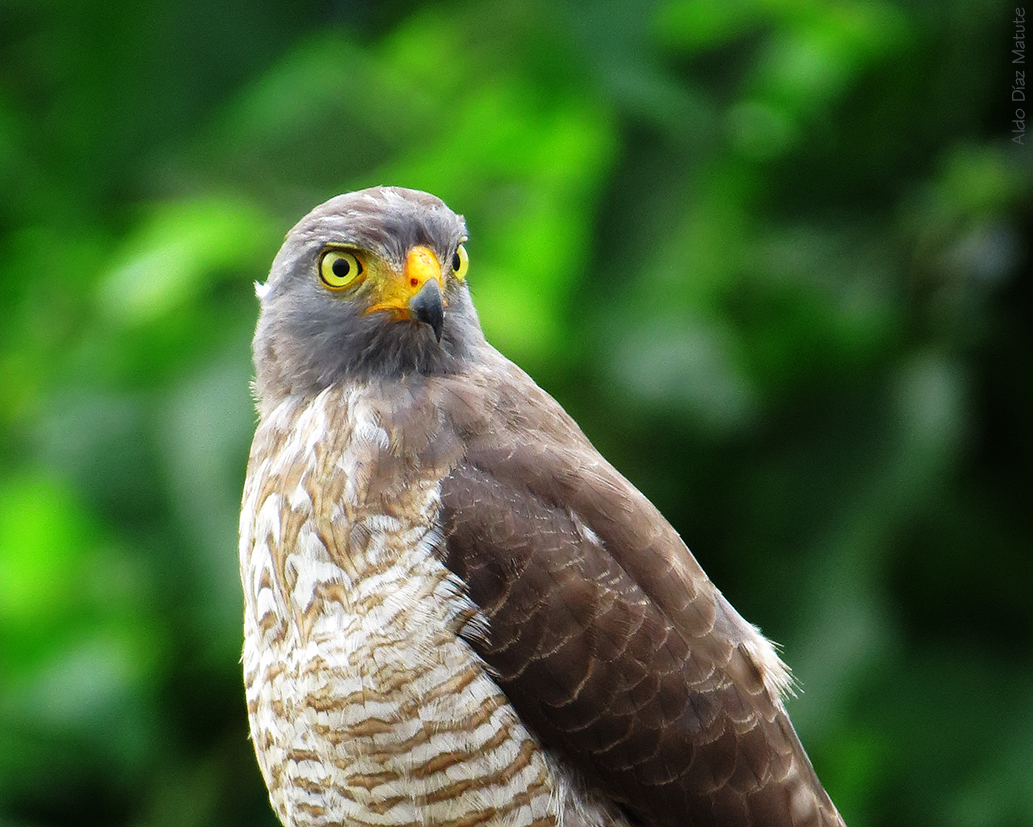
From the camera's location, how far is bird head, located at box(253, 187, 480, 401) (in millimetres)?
2826

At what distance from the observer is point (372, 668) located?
2.44 metres

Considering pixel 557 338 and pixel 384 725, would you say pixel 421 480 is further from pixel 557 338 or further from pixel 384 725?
pixel 557 338

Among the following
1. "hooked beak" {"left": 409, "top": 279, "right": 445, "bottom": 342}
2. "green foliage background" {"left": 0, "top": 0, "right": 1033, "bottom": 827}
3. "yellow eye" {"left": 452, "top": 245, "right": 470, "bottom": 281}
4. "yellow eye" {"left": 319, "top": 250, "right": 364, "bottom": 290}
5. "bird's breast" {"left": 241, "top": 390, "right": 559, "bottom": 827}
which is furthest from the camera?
"green foliage background" {"left": 0, "top": 0, "right": 1033, "bottom": 827}

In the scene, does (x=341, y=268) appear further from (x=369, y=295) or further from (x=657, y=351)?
(x=657, y=351)

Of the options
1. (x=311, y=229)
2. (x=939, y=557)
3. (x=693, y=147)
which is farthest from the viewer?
(x=939, y=557)

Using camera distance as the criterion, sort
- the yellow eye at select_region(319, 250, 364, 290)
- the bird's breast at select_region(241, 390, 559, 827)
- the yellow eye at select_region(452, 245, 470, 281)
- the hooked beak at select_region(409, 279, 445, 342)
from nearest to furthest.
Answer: the bird's breast at select_region(241, 390, 559, 827)
the hooked beak at select_region(409, 279, 445, 342)
the yellow eye at select_region(319, 250, 364, 290)
the yellow eye at select_region(452, 245, 470, 281)

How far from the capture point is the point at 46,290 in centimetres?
482

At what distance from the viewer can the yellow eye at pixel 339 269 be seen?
2.89 meters

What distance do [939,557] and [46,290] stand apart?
334 cm

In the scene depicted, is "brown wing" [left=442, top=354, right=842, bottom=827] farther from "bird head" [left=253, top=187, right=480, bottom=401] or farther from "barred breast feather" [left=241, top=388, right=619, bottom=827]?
"bird head" [left=253, top=187, right=480, bottom=401]

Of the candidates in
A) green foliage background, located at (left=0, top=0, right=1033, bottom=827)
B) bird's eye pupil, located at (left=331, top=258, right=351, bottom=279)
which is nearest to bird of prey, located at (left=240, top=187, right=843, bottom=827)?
bird's eye pupil, located at (left=331, top=258, right=351, bottom=279)

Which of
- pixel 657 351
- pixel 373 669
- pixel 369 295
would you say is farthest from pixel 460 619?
pixel 657 351

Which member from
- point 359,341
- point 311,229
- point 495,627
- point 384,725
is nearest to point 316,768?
point 384,725

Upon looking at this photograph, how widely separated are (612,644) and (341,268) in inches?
39.4
